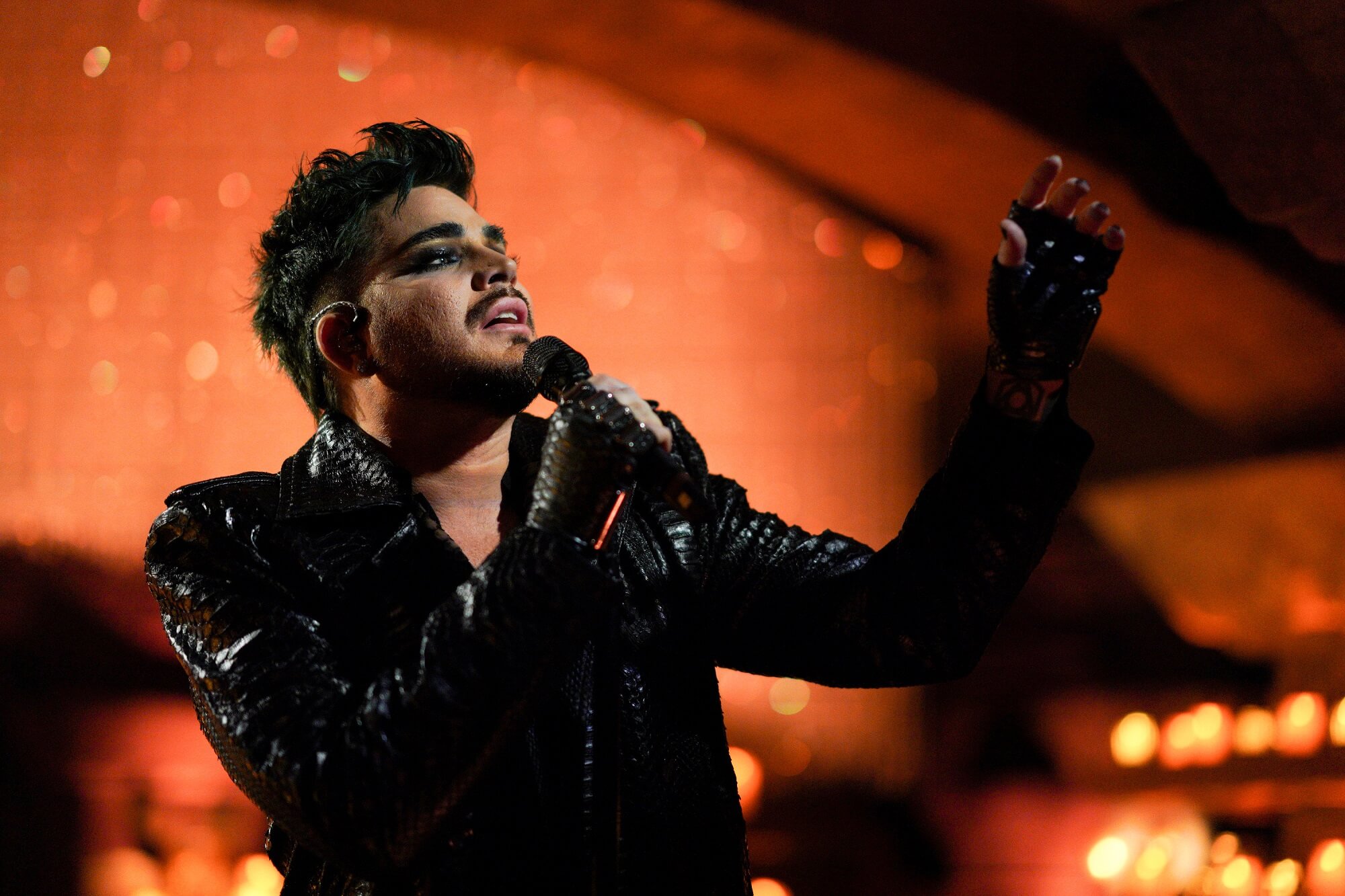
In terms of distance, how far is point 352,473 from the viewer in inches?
51.7

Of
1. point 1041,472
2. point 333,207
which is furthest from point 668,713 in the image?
point 333,207

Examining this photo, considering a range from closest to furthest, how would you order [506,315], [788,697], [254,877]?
[506,315]
[254,877]
[788,697]

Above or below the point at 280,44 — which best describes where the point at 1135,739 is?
below

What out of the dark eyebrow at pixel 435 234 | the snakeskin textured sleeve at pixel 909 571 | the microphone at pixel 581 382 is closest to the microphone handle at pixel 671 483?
the microphone at pixel 581 382

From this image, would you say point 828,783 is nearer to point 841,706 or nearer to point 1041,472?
point 841,706

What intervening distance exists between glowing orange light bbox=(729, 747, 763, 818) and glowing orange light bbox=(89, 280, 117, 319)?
197 centimetres

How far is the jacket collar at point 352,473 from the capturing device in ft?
4.12

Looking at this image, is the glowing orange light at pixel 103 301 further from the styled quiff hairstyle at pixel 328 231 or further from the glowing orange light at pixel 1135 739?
the glowing orange light at pixel 1135 739

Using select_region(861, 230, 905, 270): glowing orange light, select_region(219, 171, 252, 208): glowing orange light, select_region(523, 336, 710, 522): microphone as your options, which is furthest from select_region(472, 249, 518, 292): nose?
select_region(861, 230, 905, 270): glowing orange light

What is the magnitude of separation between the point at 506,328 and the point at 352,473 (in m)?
0.25

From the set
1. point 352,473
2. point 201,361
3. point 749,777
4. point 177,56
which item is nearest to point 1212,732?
point 749,777

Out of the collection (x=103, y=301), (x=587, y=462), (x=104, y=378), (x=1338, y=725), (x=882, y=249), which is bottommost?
(x=587, y=462)

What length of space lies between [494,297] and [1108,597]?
2648 mm

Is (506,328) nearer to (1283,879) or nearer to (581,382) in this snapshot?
(581,382)
